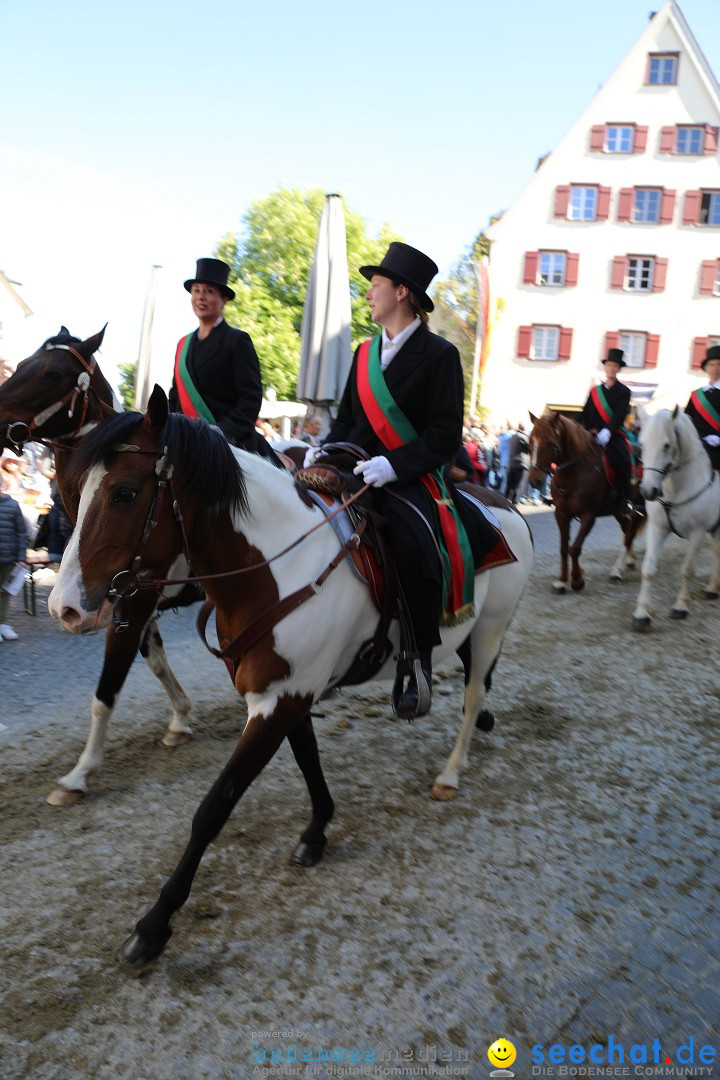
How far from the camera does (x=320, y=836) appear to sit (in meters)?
3.71

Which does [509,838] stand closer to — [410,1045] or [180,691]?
[410,1045]

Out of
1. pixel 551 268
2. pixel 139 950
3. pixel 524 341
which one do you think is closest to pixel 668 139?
pixel 551 268

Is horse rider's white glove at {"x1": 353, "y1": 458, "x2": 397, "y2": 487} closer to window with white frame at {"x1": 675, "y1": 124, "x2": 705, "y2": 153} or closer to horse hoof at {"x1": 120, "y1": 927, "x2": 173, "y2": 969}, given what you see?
horse hoof at {"x1": 120, "y1": 927, "x2": 173, "y2": 969}

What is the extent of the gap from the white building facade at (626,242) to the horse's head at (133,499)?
28.4m

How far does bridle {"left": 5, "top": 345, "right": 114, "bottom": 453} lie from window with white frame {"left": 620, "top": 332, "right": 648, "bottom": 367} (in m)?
29.2

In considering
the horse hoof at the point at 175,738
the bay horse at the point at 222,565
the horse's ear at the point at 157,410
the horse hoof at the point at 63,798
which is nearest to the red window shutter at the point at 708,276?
the horse hoof at the point at 175,738

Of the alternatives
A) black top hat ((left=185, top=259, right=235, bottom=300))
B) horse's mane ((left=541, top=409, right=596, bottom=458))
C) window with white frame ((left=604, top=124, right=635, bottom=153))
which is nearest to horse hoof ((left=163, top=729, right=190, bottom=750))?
black top hat ((left=185, top=259, right=235, bottom=300))

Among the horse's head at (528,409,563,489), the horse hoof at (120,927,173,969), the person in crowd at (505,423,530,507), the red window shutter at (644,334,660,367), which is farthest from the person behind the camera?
the red window shutter at (644,334,660,367)

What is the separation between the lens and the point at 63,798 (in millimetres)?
4125

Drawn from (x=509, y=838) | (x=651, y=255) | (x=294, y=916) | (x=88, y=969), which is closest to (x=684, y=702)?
(x=509, y=838)

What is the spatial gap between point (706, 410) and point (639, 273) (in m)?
23.8

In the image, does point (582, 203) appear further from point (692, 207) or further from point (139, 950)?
point (139, 950)

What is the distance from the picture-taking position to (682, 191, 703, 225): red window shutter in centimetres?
2995

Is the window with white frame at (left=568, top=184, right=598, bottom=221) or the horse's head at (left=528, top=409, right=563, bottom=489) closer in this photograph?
the horse's head at (left=528, top=409, right=563, bottom=489)
